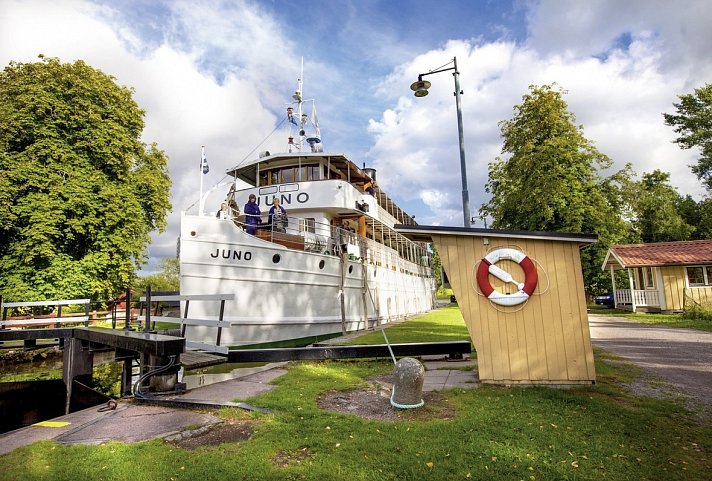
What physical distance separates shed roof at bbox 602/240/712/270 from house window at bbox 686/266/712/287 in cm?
73

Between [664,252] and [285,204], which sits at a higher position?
[285,204]

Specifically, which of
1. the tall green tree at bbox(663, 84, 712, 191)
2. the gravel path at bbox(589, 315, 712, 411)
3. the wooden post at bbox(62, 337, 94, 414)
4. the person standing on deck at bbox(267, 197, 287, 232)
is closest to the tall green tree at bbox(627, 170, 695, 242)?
the tall green tree at bbox(663, 84, 712, 191)

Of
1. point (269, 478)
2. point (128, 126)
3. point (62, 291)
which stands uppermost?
point (128, 126)

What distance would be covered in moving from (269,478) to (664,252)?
24012 millimetres

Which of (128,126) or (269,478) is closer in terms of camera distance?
(269,478)

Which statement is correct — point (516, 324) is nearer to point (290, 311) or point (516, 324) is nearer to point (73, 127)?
point (290, 311)

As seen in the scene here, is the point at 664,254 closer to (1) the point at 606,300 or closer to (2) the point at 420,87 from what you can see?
(1) the point at 606,300

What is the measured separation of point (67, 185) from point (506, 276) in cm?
1914

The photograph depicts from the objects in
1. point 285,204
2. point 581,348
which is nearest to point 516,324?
point 581,348

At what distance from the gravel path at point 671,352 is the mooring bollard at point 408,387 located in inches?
132

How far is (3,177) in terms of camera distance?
16750mm

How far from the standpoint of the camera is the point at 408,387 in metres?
5.31

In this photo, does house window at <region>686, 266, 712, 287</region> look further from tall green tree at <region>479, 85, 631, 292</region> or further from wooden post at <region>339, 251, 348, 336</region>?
wooden post at <region>339, 251, 348, 336</region>

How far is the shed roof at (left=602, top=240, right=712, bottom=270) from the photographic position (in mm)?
19812
